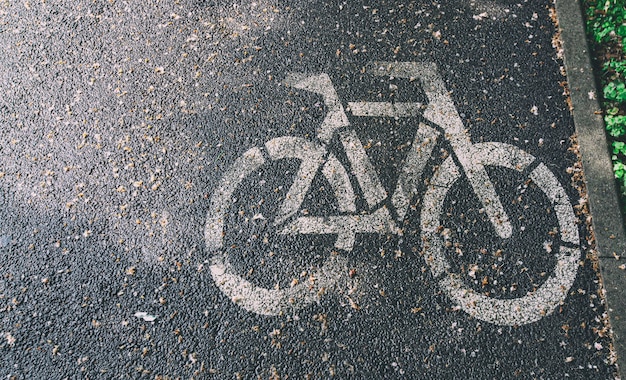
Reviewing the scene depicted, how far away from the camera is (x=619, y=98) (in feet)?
11.6

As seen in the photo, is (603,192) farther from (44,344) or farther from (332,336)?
(44,344)

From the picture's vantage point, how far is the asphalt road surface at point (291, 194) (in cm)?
290

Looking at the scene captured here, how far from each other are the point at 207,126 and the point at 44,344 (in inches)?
66.3

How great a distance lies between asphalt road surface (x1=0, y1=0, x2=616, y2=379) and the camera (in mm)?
2902

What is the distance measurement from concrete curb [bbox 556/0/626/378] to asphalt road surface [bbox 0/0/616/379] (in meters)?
0.08

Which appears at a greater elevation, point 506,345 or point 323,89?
point 323,89

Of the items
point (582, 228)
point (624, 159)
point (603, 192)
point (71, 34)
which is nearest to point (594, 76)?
point (624, 159)

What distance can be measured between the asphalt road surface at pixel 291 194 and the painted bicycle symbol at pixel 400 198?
0.04 ft

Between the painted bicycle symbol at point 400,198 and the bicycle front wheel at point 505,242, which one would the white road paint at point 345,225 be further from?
the bicycle front wheel at point 505,242

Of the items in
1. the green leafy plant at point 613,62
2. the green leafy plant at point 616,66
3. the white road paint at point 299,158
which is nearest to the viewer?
the white road paint at point 299,158

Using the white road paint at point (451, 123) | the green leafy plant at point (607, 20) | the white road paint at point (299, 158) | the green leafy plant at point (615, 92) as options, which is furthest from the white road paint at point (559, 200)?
the white road paint at point (299, 158)

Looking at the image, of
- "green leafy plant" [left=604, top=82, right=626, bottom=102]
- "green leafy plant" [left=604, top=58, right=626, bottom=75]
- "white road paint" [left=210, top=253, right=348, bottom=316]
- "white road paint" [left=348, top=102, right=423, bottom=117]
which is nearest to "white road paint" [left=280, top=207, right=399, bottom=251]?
"white road paint" [left=210, top=253, right=348, bottom=316]

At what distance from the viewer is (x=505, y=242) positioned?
3135 millimetres

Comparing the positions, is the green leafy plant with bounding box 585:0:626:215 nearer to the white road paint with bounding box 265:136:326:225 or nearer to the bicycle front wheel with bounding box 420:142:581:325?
the bicycle front wheel with bounding box 420:142:581:325
